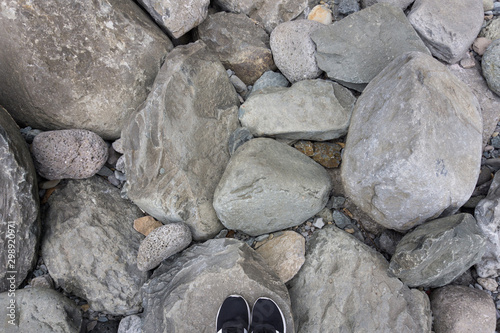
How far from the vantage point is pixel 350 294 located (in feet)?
7.38

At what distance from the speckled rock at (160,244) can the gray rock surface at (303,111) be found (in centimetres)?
93

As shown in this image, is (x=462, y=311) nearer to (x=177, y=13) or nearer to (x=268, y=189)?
(x=268, y=189)

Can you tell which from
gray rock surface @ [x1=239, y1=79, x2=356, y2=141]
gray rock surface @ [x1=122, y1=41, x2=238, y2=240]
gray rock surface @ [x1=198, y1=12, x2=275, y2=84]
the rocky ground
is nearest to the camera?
the rocky ground

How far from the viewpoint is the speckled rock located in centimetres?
235

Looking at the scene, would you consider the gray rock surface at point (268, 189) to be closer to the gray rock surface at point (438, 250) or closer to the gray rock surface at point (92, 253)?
the gray rock surface at point (438, 250)

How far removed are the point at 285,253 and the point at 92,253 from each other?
1.39 m

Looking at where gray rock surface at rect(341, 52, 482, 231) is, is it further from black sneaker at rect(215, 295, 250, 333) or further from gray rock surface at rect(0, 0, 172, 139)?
gray rock surface at rect(0, 0, 172, 139)

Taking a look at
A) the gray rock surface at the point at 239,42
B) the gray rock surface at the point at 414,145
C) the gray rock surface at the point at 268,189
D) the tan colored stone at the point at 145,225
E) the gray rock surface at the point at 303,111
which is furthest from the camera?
the gray rock surface at the point at 239,42

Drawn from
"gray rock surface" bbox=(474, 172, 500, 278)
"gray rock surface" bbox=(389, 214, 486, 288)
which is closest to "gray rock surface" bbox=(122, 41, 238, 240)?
"gray rock surface" bbox=(389, 214, 486, 288)

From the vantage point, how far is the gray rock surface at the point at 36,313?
6.98 ft

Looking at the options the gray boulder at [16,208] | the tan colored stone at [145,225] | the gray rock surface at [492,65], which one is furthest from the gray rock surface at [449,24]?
the gray boulder at [16,208]

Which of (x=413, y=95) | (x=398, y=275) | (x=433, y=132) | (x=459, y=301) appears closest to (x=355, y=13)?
(x=413, y=95)

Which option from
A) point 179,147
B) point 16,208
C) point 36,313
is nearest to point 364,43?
point 179,147

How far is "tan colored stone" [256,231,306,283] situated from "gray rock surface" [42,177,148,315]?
92cm
